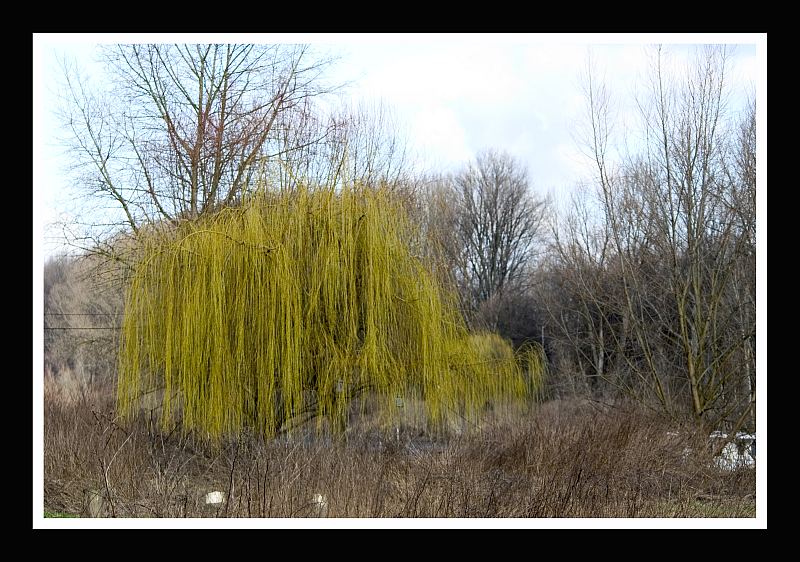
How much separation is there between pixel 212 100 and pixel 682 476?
782cm

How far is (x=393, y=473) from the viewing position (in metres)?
6.12

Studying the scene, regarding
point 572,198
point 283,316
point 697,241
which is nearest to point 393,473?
point 283,316

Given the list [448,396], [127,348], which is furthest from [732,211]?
[127,348]

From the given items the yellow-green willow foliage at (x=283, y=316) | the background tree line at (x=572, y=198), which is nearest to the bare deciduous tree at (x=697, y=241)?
the background tree line at (x=572, y=198)

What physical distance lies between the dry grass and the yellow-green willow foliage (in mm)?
345

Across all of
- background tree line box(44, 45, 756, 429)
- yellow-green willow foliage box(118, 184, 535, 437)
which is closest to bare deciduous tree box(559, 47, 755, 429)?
background tree line box(44, 45, 756, 429)

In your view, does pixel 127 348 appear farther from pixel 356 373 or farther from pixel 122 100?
A: pixel 122 100

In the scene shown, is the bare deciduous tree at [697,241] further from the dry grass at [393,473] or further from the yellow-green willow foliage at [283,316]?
the yellow-green willow foliage at [283,316]

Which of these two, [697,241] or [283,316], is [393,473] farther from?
[697,241]

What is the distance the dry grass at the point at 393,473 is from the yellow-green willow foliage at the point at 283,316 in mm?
345

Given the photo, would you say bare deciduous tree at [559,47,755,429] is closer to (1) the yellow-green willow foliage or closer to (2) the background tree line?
(2) the background tree line

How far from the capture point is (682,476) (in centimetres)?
670

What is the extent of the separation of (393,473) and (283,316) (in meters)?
1.71
